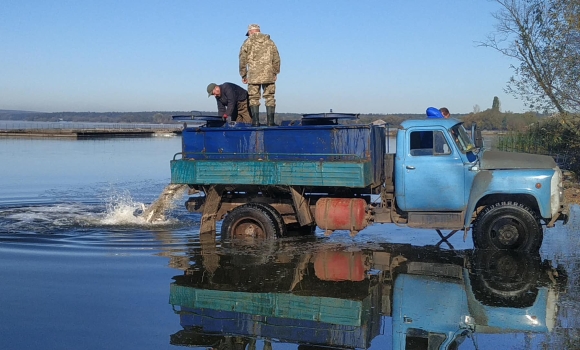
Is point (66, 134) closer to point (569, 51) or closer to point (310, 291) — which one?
point (569, 51)

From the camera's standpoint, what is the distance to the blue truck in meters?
10.6

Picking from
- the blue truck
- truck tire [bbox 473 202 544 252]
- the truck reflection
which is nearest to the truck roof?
the blue truck

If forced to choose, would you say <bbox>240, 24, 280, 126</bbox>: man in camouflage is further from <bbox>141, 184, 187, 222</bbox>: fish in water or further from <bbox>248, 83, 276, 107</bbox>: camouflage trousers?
<bbox>141, 184, 187, 222</bbox>: fish in water

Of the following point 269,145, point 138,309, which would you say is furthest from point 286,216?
point 138,309

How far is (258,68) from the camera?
12664 millimetres

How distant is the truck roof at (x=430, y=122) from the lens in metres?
11.0

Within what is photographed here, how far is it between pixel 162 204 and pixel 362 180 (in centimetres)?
541

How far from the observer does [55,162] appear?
31.7 metres

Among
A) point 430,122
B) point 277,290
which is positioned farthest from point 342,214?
point 277,290

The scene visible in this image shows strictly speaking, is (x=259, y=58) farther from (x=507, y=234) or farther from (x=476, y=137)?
(x=507, y=234)

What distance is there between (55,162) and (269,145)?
22.6 meters

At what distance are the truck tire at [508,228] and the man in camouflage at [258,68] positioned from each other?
173 inches

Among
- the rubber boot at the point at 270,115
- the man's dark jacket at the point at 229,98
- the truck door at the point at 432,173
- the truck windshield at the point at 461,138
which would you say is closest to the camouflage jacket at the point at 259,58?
the man's dark jacket at the point at 229,98

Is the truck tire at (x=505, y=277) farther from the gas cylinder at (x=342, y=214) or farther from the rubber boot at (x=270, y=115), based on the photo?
the rubber boot at (x=270, y=115)
